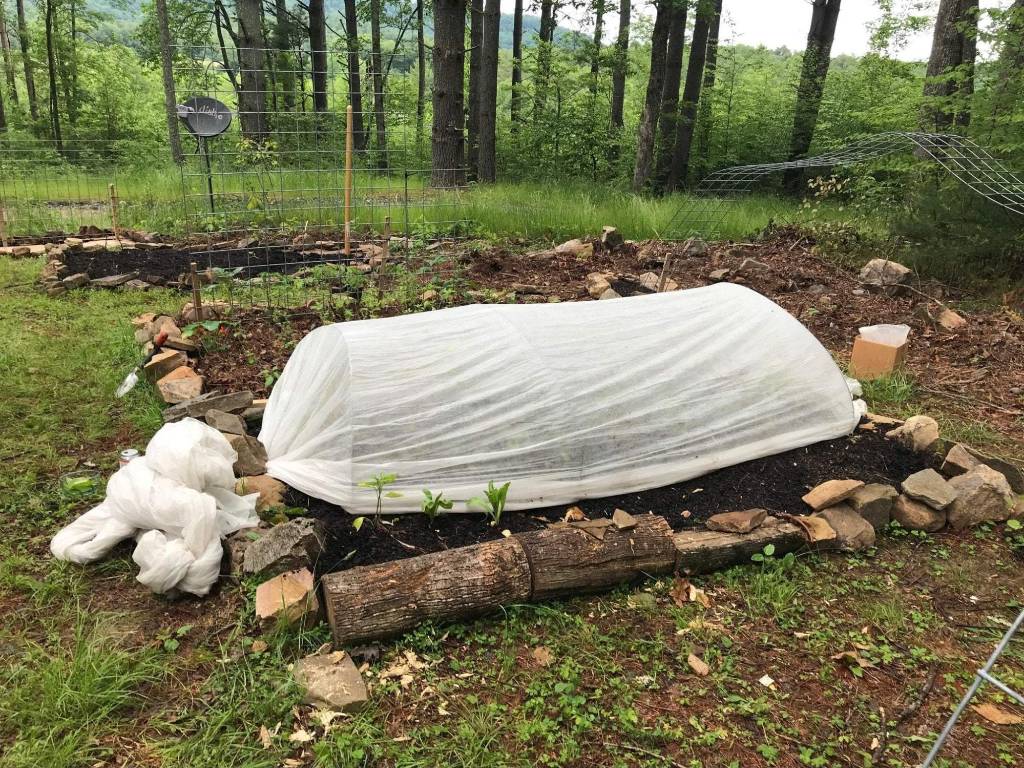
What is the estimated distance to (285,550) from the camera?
2602 millimetres

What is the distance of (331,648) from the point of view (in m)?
2.41

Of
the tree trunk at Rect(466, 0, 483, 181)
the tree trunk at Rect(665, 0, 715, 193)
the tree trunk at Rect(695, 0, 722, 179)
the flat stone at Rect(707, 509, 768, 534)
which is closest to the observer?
the flat stone at Rect(707, 509, 768, 534)

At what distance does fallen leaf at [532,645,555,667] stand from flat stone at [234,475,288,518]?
1.40 meters

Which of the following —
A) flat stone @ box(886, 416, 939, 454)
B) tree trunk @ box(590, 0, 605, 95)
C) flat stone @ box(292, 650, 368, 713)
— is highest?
tree trunk @ box(590, 0, 605, 95)

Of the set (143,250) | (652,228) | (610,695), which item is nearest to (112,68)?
Answer: (143,250)

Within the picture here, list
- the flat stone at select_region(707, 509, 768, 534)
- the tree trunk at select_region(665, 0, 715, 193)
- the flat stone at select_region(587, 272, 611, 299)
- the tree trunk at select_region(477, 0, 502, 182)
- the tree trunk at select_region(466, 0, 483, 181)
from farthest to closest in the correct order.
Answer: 1. the tree trunk at select_region(466, 0, 483, 181)
2. the tree trunk at select_region(665, 0, 715, 193)
3. the tree trunk at select_region(477, 0, 502, 182)
4. the flat stone at select_region(587, 272, 611, 299)
5. the flat stone at select_region(707, 509, 768, 534)

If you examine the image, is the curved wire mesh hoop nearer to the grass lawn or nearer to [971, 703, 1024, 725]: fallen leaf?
the grass lawn

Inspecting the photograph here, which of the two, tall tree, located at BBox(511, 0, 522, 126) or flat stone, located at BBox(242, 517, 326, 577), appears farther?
tall tree, located at BBox(511, 0, 522, 126)

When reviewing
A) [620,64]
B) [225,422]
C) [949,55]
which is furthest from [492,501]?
[620,64]

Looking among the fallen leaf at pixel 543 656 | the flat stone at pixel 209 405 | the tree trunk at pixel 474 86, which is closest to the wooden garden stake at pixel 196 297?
the flat stone at pixel 209 405

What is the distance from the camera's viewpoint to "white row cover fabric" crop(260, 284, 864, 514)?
10.0 ft

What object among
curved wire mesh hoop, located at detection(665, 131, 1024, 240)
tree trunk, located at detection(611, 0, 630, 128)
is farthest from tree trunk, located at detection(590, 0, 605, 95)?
curved wire mesh hoop, located at detection(665, 131, 1024, 240)

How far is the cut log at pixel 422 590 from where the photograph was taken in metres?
2.42

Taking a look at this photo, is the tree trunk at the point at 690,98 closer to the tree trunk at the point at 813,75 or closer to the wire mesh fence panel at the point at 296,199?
the tree trunk at the point at 813,75
